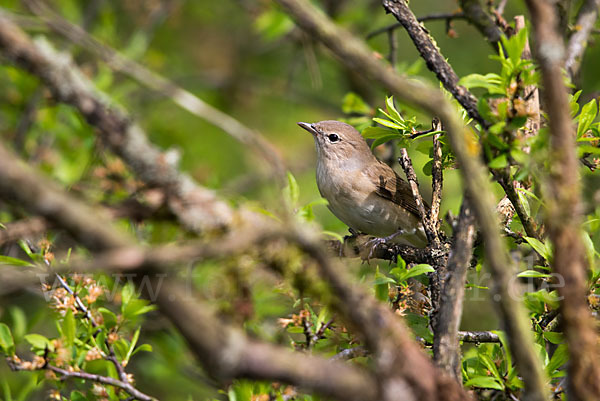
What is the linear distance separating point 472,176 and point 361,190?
365 cm

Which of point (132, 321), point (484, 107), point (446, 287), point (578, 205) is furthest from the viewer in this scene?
point (132, 321)

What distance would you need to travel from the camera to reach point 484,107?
2229 mm

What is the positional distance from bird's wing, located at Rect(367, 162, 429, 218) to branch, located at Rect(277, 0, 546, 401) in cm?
361

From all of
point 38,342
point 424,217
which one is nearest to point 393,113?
point 424,217

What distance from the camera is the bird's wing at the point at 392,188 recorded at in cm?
532

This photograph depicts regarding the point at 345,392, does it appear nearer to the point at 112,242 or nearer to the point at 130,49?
the point at 112,242

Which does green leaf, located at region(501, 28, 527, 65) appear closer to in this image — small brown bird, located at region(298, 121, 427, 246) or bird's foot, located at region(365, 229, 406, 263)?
bird's foot, located at region(365, 229, 406, 263)

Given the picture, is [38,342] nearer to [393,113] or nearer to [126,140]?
[126,140]

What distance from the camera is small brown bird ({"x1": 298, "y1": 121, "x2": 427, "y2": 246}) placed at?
17.1ft

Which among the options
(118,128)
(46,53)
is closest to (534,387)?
(118,128)

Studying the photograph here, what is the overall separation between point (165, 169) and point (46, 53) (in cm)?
45

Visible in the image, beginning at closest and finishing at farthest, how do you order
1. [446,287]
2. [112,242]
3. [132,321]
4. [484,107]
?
1. [112,242]
2. [446,287]
3. [484,107]
4. [132,321]

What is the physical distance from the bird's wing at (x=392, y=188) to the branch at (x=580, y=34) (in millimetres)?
1908

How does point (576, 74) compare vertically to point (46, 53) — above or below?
above
